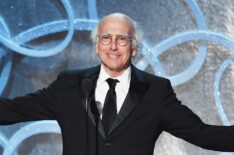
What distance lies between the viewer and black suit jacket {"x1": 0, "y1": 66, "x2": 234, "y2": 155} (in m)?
1.44

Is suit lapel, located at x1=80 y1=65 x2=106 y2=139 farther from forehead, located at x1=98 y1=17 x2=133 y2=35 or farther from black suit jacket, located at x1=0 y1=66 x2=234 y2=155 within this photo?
forehead, located at x1=98 y1=17 x2=133 y2=35

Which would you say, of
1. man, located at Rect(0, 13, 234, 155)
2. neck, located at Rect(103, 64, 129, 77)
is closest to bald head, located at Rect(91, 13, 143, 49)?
man, located at Rect(0, 13, 234, 155)

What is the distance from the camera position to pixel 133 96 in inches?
58.9

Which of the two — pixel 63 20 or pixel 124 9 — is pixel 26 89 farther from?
pixel 124 9

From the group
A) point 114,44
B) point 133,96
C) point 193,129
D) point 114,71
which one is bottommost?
point 193,129

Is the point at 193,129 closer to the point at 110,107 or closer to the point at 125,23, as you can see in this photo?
the point at 110,107

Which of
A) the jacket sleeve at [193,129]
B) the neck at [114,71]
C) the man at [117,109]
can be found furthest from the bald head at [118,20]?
the jacket sleeve at [193,129]

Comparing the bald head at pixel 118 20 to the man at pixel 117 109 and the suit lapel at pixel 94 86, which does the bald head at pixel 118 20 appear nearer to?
the man at pixel 117 109

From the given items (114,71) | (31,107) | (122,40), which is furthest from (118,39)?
(31,107)

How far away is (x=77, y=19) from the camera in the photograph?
3.01 meters

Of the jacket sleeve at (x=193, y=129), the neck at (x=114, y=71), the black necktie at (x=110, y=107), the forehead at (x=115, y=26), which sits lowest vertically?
the jacket sleeve at (x=193, y=129)

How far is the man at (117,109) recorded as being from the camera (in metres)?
1.44

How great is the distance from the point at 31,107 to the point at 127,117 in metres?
0.40

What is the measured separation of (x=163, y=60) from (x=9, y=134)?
1361 millimetres
